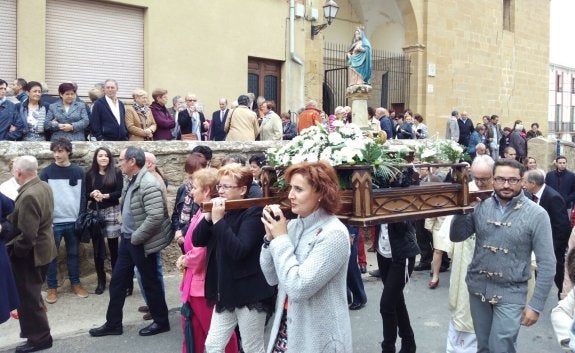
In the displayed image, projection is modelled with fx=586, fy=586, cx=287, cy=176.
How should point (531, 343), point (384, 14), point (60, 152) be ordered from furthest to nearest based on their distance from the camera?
point (384, 14) < point (60, 152) < point (531, 343)

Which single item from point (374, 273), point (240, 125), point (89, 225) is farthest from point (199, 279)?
point (240, 125)

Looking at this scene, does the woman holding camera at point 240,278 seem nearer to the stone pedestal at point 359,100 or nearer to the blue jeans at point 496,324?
the blue jeans at point 496,324

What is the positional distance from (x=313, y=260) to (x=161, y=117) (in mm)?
6390

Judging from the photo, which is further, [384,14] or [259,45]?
[384,14]

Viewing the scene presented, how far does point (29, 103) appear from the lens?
820 centimetres

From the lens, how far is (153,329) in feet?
18.9

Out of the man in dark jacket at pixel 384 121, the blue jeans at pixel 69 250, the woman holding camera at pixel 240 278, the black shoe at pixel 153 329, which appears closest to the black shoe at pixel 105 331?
the black shoe at pixel 153 329

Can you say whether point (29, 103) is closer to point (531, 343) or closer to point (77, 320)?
point (77, 320)

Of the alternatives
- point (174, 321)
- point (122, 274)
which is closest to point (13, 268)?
point (122, 274)

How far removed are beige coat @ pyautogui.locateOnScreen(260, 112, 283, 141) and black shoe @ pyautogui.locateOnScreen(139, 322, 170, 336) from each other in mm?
5472

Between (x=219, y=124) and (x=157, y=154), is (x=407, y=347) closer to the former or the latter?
(x=157, y=154)

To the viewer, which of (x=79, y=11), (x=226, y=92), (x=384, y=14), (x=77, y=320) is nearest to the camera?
(x=77, y=320)

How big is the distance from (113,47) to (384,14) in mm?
12009

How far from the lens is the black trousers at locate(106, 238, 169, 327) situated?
5.75 metres
